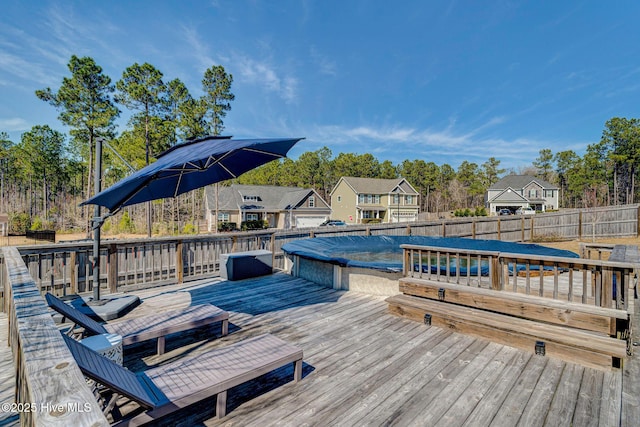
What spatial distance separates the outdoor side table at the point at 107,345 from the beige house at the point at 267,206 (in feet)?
90.1

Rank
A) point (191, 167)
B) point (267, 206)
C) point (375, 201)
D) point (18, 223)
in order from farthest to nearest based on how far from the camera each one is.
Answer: point (375, 201) → point (267, 206) → point (18, 223) → point (191, 167)

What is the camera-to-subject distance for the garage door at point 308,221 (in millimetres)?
31719

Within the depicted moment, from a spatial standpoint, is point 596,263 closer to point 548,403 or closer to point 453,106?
point 548,403

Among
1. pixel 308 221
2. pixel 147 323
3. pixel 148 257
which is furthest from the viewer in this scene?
pixel 308 221

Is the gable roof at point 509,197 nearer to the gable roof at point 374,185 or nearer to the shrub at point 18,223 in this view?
the gable roof at point 374,185

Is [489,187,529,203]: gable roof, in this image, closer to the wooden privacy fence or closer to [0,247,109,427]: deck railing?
the wooden privacy fence

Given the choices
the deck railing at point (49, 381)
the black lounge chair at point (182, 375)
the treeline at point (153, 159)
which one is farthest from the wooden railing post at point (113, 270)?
the deck railing at point (49, 381)

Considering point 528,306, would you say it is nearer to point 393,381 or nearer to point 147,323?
point 393,381

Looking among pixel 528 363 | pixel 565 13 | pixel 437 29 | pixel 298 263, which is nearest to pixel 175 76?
pixel 437 29

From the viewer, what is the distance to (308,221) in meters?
32.6

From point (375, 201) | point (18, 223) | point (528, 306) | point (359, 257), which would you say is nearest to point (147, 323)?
point (528, 306)

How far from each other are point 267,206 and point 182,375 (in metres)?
30.3

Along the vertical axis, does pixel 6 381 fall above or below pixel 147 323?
below

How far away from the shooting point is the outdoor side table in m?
2.35
